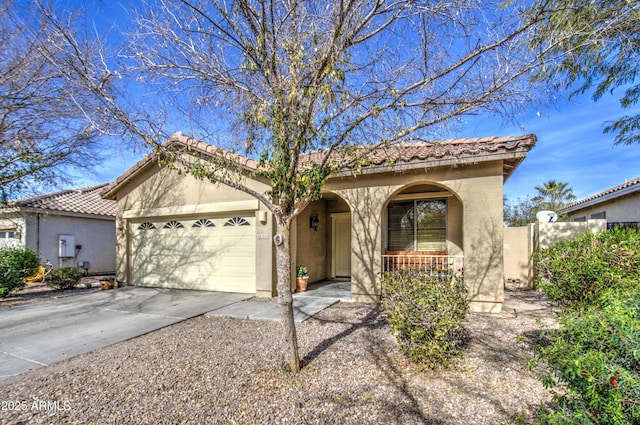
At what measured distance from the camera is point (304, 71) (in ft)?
13.8

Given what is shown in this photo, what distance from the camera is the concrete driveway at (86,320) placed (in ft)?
16.8

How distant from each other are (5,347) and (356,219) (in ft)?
24.0

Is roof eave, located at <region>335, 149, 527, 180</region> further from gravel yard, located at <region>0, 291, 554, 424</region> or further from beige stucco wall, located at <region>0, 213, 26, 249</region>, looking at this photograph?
beige stucco wall, located at <region>0, 213, 26, 249</region>

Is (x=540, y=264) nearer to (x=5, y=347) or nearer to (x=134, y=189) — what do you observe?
(x=5, y=347)

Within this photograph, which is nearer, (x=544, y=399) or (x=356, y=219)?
(x=544, y=399)

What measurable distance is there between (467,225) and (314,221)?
17.2 ft

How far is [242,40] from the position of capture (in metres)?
4.36

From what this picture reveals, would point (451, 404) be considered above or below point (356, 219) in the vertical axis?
below

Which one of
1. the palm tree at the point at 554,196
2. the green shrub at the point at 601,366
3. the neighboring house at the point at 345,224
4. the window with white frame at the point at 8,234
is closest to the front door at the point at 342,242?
the neighboring house at the point at 345,224

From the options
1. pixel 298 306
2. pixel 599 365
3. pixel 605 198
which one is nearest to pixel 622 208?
pixel 605 198

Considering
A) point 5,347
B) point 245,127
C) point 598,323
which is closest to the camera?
point 598,323

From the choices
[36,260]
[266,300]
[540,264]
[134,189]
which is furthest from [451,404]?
[36,260]

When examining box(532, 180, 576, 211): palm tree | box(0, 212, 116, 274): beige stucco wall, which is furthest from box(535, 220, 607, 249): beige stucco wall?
box(532, 180, 576, 211): palm tree

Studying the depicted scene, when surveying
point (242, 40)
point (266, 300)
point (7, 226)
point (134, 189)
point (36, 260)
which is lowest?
point (266, 300)
